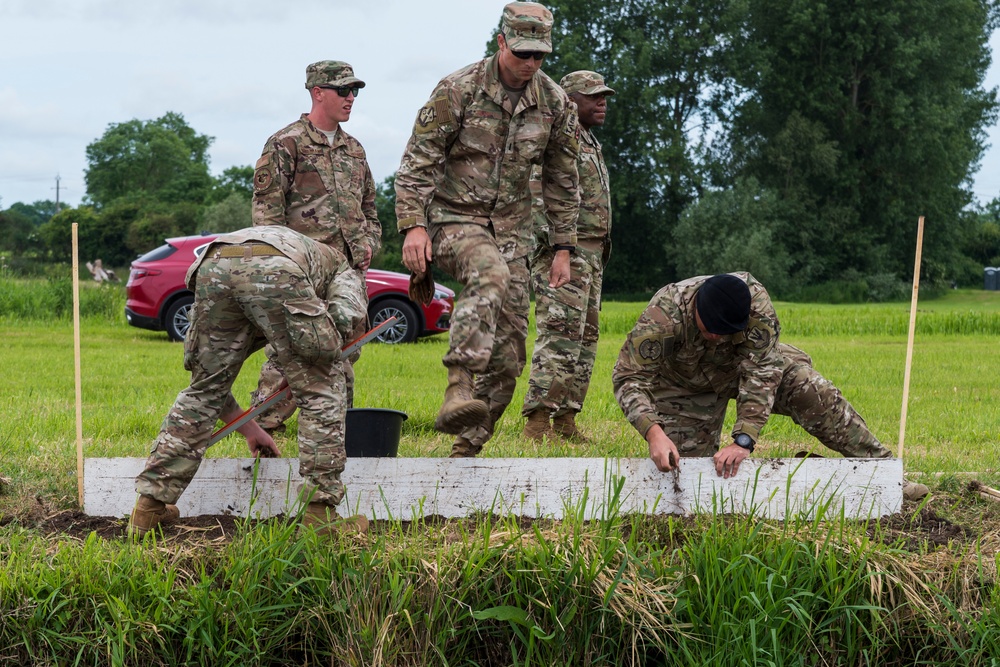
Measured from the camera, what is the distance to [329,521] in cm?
447

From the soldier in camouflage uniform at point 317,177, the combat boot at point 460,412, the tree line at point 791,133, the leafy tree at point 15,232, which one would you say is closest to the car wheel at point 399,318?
the soldier in camouflage uniform at point 317,177

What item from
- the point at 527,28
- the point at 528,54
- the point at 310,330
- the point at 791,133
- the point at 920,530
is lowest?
the point at 920,530

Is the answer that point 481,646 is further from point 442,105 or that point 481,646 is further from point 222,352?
point 442,105

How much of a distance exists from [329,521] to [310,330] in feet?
2.61

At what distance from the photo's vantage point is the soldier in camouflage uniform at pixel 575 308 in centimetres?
674

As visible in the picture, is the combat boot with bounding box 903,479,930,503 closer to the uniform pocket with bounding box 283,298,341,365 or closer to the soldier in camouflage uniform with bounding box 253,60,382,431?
the uniform pocket with bounding box 283,298,341,365

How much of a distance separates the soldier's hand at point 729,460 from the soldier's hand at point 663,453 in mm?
183

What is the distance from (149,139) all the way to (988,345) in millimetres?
79687

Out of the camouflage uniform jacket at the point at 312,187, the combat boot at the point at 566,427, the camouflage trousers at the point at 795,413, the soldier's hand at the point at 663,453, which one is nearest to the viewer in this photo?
the soldier's hand at the point at 663,453

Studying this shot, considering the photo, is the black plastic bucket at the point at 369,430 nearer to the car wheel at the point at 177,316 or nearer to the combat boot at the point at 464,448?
the combat boot at the point at 464,448

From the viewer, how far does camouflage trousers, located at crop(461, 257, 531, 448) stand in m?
5.71

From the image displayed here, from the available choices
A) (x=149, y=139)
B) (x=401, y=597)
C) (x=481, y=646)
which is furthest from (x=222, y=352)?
(x=149, y=139)

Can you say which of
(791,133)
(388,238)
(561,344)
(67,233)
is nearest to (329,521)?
(561,344)

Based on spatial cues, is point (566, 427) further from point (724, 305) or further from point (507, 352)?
point (724, 305)
